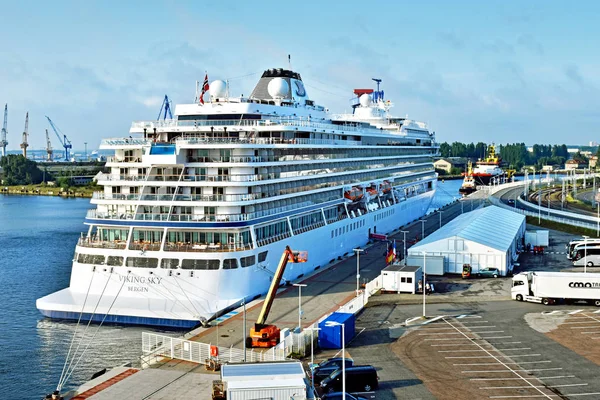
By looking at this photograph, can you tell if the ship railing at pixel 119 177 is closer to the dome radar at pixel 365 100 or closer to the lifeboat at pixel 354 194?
the lifeboat at pixel 354 194

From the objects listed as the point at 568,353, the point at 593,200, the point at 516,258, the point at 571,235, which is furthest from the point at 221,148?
the point at 593,200

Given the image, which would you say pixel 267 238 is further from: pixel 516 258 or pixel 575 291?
pixel 516 258

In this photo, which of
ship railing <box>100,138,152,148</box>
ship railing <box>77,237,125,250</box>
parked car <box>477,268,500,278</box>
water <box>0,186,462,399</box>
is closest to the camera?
water <box>0,186,462,399</box>

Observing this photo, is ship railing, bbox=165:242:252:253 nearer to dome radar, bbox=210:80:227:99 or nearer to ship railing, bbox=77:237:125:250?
ship railing, bbox=77:237:125:250

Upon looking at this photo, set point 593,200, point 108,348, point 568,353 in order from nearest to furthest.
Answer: point 568,353
point 108,348
point 593,200

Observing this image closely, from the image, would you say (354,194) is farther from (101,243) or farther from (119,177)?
(101,243)

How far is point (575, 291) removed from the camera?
4388cm

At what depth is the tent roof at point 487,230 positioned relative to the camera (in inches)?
2167

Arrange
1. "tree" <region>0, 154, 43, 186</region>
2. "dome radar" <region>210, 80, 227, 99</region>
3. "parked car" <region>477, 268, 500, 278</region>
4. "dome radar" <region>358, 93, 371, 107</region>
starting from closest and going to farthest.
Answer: "parked car" <region>477, 268, 500, 278</region>
"dome radar" <region>210, 80, 227, 99</region>
"dome radar" <region>358, 93, 371, 107</region>
"tree" <region>0, 154, 43, 186</region>

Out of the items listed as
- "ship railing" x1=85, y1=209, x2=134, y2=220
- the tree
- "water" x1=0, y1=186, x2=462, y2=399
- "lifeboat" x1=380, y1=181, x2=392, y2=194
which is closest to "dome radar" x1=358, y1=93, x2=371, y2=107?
"lifeboat" x1=380, y1=181, x2=392, y2=194

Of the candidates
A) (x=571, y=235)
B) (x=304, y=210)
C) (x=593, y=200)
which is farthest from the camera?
(x=593, y=200)

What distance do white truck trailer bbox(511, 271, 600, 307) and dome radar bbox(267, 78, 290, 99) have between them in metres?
25.4

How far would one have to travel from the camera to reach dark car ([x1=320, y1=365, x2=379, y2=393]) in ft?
93.4

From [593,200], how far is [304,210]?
277 ft
